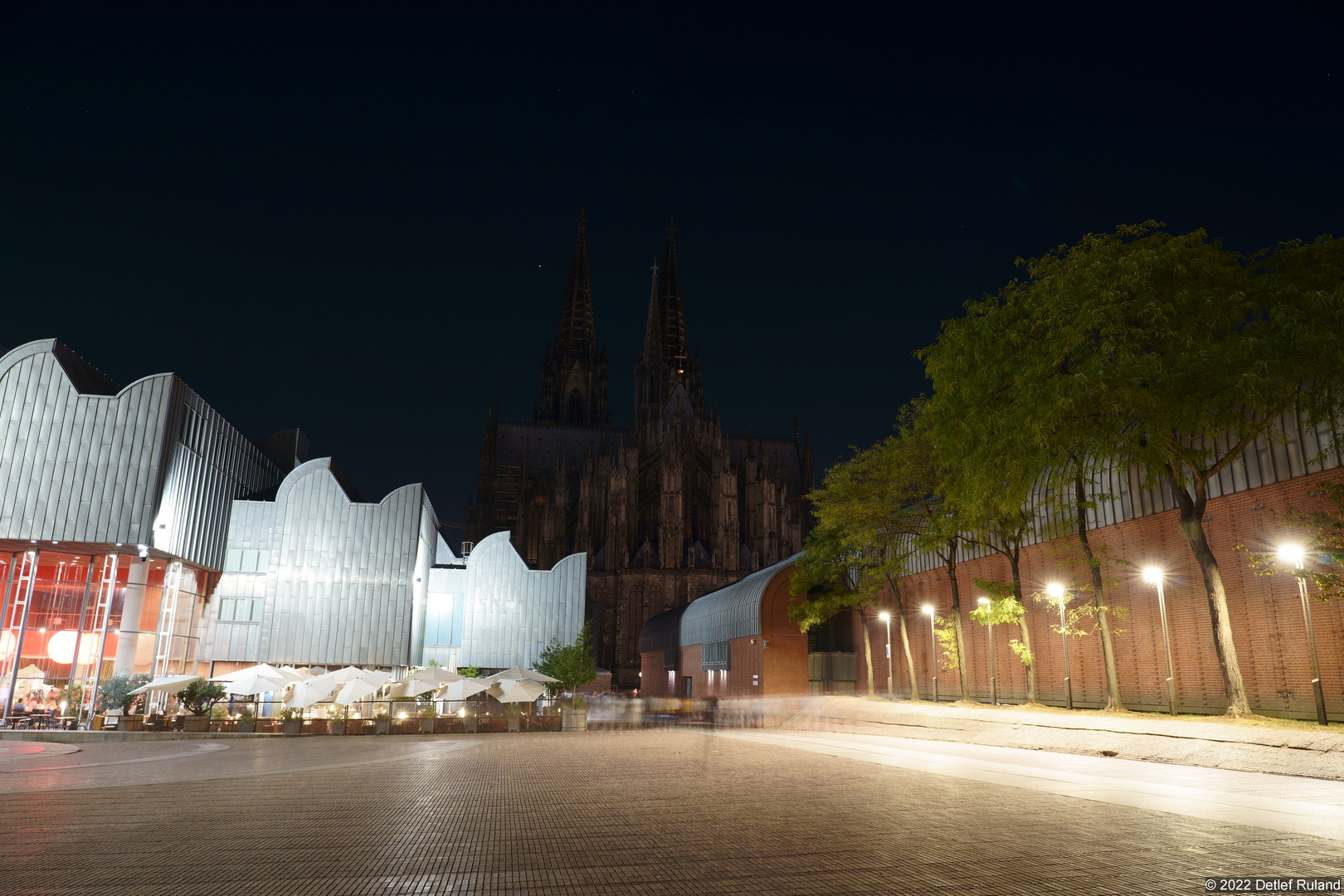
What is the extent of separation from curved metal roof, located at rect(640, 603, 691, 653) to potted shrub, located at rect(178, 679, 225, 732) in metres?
34.7

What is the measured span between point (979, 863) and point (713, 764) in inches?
332

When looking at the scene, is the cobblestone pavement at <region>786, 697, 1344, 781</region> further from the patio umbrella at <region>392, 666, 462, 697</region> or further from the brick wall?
the patio umbrella at <region>392, 666, 462, 697</region>

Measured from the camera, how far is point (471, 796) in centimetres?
1042

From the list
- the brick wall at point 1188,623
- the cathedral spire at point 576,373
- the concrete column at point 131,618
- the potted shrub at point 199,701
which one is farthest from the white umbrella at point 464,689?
the cathedral spire at point 576,373

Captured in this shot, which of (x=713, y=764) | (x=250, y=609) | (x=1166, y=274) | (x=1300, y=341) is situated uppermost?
(x=1166, y=274)

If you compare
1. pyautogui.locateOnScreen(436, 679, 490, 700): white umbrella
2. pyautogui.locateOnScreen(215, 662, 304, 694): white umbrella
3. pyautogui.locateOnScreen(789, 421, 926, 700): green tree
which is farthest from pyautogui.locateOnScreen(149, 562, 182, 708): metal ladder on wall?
pyautogui.locateOnScreen(789, 421, 926, 700): green tree

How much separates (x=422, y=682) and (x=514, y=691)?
12.7 feet

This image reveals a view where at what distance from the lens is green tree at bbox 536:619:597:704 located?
44219mm

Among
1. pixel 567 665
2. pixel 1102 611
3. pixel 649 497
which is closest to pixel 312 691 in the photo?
pixel 567 665

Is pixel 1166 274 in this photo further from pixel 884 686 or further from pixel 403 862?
pixel 884 686

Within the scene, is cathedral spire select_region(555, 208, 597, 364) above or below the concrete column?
above

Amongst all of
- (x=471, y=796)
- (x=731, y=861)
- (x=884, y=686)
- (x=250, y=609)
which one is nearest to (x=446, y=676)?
(x=250, y=609)

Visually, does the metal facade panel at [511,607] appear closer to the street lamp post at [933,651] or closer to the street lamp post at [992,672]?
the street lamp post at [933,651]

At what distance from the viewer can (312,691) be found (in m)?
29.1
